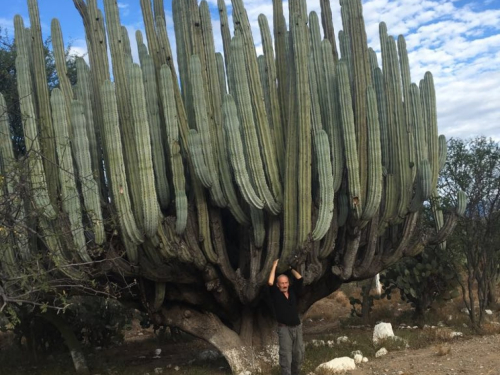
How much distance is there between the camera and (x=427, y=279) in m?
12.8

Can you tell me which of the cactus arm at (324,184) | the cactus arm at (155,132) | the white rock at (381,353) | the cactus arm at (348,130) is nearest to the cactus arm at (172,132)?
the cactus arm at (155,132)

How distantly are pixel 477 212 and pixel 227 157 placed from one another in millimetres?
5475

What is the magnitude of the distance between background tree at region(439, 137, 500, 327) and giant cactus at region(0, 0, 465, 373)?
89.2 inches

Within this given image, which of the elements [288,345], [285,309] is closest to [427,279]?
[288,345]

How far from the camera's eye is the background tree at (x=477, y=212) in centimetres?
1092

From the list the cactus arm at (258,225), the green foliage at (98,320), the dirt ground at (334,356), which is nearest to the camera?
the cactus arm at (258,225)

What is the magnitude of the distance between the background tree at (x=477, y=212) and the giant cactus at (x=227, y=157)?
7.43 ft

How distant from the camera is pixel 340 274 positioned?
8.65 metres

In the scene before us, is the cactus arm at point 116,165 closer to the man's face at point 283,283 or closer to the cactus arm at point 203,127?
the cactus arm at point 203,127

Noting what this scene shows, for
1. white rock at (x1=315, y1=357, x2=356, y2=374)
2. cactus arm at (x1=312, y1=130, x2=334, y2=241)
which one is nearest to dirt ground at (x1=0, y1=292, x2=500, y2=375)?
white rock at (x1=315, y1=357, x2=356, y2=374)

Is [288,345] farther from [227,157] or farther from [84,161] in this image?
[84,161]

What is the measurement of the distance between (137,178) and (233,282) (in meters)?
1.99

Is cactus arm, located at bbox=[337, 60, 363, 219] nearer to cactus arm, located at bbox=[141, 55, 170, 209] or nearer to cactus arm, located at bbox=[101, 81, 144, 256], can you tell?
cactus arm, located at bbox=[141, 55, 170, 209]

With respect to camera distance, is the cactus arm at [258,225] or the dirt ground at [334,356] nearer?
the cactus arm at [258,225]
